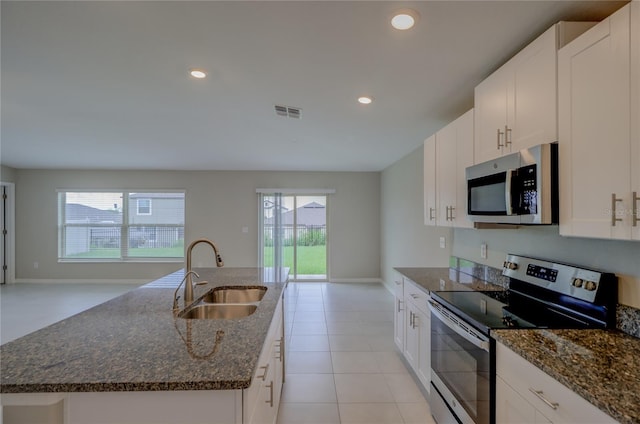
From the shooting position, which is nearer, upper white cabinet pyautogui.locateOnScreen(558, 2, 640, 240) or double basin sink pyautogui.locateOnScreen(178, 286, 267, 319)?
upper white cabinet pyautogui.locateOnScreen(558, 2, 640, 240)

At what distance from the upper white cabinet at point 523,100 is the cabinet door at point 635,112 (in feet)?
1.10

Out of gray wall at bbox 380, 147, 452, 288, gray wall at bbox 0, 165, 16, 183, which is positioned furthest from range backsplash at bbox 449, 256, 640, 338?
gray wall at bbox 0, 165, 16, 183

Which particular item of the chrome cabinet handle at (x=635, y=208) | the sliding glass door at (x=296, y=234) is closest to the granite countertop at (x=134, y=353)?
the chrome cabinet handle at (x=635, y=208)

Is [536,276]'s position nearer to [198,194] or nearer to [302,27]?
[302,27]

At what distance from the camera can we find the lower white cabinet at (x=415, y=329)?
2.25 m

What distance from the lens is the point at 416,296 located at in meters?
2.46

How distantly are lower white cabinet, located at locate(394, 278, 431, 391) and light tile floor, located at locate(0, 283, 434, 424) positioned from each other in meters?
0.20

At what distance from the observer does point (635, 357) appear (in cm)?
114

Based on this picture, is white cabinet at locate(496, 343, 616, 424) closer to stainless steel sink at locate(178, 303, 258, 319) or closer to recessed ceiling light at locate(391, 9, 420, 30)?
stainless steel sink at locate(178, 303, 258, 319)

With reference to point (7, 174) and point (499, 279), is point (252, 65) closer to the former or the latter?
point (499, 279)

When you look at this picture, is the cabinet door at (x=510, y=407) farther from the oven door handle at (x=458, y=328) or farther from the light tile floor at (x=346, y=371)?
the light tile floor at (x=346, y=371)

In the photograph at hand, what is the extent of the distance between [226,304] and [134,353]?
2.91ft

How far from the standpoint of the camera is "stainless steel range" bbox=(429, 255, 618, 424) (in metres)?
1.45

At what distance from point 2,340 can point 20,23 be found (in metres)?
3.50
